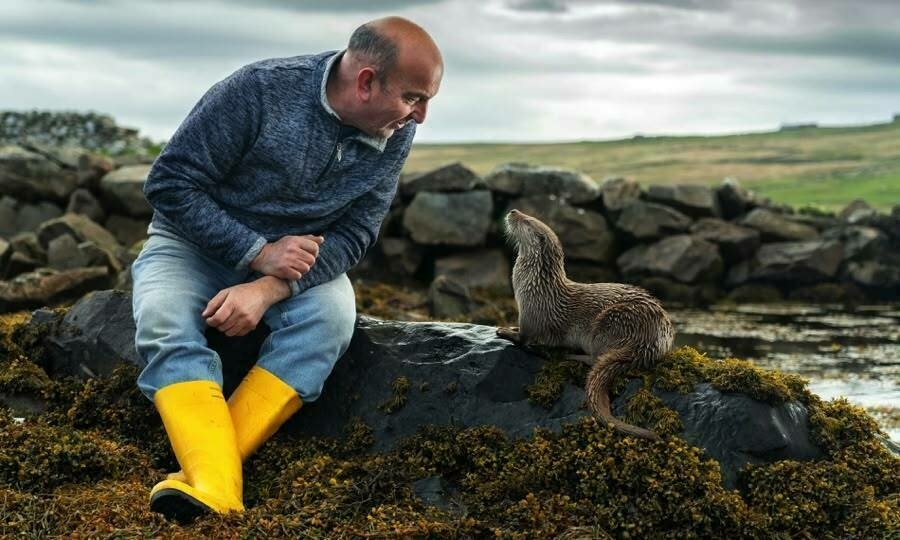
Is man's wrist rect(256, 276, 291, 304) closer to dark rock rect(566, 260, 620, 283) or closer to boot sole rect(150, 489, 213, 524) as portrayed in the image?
boot sole rect(150, 489, 213, 524)


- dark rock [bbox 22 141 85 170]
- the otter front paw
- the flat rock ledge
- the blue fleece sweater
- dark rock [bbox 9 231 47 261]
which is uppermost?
the blue fleece sweater

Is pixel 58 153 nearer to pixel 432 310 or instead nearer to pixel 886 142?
pixel 432 310

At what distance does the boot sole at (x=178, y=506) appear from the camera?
5.35m

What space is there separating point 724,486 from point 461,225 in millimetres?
14059

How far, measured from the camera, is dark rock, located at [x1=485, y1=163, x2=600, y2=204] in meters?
20.4

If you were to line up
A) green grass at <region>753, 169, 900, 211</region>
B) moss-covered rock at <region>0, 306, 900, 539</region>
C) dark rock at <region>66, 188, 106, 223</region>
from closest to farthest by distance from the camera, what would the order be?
moss-covered rock at <region>0, 306, 900, 539</region>, dark rock at <region>66, 188, 106, 223</region>, green grass at <region>753, 169, 900, 211</region>

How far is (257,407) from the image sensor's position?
19.8 ft

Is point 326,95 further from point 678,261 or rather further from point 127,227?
point 127,227

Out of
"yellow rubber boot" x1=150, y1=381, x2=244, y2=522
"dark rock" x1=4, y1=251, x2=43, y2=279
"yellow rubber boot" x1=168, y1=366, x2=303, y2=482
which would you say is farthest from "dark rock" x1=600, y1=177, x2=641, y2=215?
"yellow rubber boot" x1=150, y1=381, x2=244, y2=522

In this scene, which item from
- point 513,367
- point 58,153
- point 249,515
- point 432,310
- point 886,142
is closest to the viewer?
point 249,515

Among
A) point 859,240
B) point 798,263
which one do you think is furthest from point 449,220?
point 859,240

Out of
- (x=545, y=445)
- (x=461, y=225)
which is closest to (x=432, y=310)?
(x=461, y=225)

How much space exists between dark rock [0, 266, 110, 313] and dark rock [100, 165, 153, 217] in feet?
21.3

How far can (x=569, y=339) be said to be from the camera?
20.9ft
